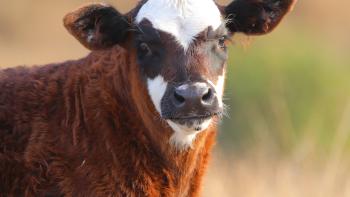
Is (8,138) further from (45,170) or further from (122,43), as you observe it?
(122,43)

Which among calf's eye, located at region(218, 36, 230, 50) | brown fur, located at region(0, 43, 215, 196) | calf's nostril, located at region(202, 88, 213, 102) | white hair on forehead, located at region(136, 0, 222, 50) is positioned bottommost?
brown fur, located at region(0, 43, 215, 196)

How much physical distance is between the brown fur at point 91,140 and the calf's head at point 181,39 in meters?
0.22

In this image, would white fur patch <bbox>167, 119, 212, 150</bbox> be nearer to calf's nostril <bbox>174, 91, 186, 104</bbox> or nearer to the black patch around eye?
calf's nostril <bbox>174, 91, 186, 104</bbox>

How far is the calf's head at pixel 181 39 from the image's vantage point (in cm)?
997

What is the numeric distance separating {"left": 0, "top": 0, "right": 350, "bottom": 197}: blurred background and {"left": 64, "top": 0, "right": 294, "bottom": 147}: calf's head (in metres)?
0.42

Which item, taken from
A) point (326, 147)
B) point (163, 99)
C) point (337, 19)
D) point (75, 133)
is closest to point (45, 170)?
point (75, 133)

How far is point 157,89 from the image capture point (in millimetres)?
10320

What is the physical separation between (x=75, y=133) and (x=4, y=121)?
0.67m

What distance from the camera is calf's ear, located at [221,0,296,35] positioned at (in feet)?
35.9

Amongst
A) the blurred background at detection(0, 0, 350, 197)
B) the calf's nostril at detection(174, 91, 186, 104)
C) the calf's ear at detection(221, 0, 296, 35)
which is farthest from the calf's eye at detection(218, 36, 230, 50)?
the calf's nostril at detection(174, 91, 186, 104)

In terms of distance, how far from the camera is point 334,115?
2203 centimetres

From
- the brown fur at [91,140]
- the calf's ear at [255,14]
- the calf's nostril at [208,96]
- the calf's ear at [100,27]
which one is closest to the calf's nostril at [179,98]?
the calf's nostril at [208,96]

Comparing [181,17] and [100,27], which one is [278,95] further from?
[181,17]

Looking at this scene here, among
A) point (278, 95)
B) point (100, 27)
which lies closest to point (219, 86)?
point (100, 27)
